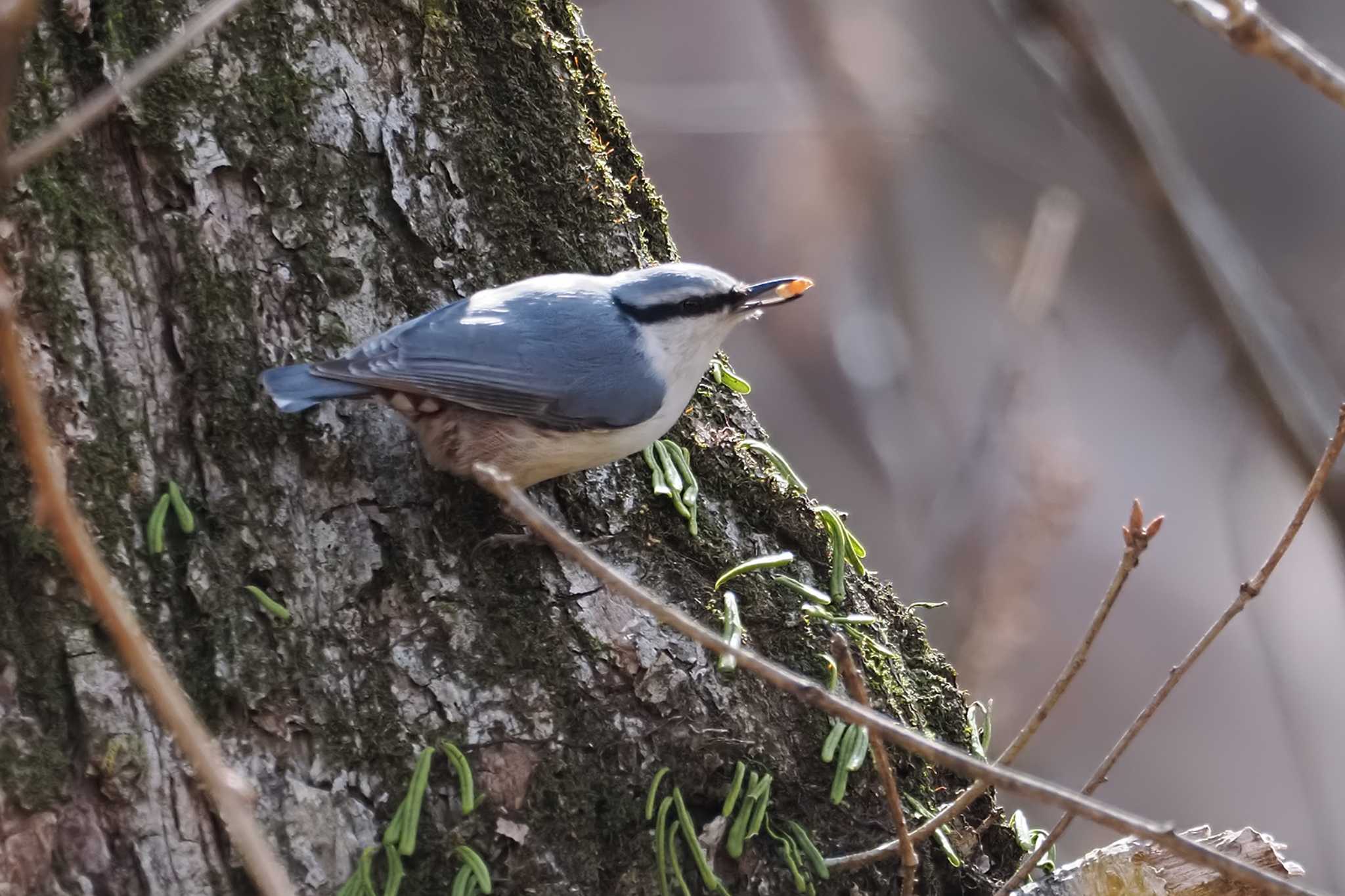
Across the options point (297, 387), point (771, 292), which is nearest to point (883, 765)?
point (297, 387)

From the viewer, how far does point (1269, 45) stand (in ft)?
2.95

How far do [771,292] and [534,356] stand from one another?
48 cm

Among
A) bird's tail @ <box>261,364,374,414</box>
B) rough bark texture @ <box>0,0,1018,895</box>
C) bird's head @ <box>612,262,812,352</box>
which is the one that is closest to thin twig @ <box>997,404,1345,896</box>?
rough bark texture @ <box>0,0,1018,895</box>

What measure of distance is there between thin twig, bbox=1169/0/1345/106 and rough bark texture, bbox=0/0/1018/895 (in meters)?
1.10

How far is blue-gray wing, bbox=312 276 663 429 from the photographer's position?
188cm

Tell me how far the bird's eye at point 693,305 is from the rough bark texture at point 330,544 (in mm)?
254

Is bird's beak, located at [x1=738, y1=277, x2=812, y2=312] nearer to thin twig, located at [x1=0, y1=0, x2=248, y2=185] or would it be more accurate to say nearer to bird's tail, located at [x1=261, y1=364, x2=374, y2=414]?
bird's tail, located at [x1=261, y1=364, x2=374, y2=414]

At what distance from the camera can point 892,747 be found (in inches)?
73.2

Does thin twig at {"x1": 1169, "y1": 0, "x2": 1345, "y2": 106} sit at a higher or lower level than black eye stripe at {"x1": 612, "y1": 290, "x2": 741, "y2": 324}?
higher

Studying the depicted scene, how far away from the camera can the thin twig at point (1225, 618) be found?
1374 mm

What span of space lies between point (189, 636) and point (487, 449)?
55 cm

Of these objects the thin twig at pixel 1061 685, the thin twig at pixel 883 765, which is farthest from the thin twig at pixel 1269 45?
the thin twig at pixel 883 765

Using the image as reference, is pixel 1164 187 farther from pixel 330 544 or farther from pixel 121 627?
pixel 121 627

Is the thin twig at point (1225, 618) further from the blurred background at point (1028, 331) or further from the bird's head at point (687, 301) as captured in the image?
the blurred background at point (1028, 331)
